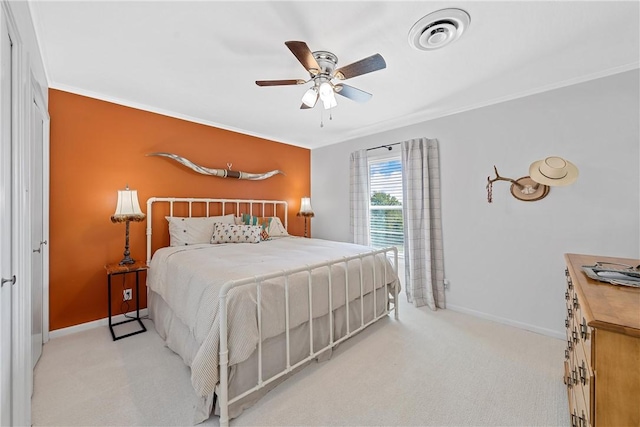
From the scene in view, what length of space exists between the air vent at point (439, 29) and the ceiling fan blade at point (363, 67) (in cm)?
33

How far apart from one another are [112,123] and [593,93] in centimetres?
460

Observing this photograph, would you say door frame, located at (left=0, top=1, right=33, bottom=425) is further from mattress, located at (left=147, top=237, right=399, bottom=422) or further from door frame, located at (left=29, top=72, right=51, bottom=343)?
door frame, located at (left=29, top=72, right=51, bottom=343)

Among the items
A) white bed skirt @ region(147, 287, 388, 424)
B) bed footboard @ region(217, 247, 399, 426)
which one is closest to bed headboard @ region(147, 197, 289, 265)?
white bed skirt @ region(147, 287, 388, 424)

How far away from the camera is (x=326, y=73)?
74.7 inches

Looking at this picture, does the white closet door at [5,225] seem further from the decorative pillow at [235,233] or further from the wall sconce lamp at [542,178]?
the wall sconce lamp at [542,178]

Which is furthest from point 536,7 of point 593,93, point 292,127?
point 292,127

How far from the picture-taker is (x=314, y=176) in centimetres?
482

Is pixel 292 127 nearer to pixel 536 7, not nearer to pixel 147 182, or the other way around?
pixel 147 182

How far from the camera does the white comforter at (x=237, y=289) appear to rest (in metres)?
1.47

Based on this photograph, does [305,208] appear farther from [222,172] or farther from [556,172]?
[556,172]

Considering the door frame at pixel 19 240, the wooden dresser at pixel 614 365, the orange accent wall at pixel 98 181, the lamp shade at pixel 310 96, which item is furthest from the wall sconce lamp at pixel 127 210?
the wooden dresser at pixel 614 365

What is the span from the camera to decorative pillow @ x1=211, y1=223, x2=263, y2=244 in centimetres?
304

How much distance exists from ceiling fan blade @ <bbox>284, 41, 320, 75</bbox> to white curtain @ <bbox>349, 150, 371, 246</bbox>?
2213mm

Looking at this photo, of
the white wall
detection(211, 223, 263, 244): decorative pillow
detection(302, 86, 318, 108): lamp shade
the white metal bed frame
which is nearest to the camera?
the white metal bed frame
